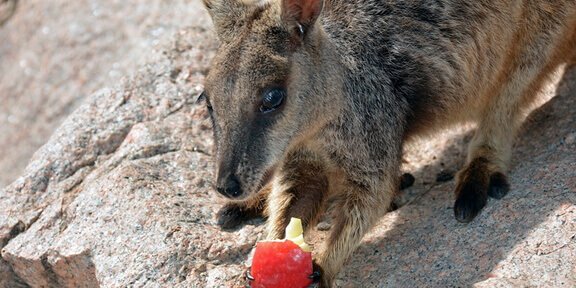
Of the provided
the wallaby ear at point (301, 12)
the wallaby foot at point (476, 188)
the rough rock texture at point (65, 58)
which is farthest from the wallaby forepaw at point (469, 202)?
the rough rock texture at point (65, 58)

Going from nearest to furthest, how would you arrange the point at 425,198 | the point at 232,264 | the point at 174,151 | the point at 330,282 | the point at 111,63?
the point at 330,282, the point at 232,264, the point at 425,198, the point at 174,151, the point at 111,63

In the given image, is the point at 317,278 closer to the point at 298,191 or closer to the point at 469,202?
the point at 298,191

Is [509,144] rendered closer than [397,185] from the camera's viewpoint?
No

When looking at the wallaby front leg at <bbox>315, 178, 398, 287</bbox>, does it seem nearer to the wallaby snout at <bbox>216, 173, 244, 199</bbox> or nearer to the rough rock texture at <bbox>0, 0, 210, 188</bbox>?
the wallaby snout at <bbox>216, 173, 244, 199</bbox>

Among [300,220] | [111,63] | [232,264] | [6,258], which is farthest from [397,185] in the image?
[111,63]

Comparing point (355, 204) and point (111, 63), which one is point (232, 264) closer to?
point (355, 204)

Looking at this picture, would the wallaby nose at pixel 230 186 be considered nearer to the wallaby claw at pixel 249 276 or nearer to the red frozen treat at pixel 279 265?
the red frozen treat at pixel 279 265
